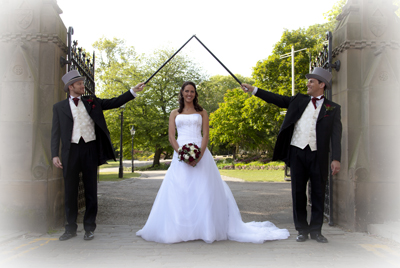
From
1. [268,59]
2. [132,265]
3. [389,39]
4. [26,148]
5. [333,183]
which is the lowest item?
[132,265]

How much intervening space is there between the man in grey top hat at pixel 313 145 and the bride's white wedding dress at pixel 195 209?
0.52 metres

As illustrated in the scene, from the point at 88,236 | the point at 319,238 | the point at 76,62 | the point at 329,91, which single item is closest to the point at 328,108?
the point at 329,91

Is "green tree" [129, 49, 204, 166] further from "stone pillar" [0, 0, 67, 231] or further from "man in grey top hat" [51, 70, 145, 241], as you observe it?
"man in grey top hat" [51, 70, 145, 241]

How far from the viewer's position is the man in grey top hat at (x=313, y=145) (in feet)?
15.6

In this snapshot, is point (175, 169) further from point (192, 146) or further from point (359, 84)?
point (359, 84)

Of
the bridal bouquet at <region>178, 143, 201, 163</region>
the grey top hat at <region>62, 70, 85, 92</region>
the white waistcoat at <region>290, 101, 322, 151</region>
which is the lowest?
the bridal bouquet at <region>178, 143, 201, 163</region>

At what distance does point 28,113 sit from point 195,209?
11.1 ft

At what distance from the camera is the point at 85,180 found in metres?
4.96

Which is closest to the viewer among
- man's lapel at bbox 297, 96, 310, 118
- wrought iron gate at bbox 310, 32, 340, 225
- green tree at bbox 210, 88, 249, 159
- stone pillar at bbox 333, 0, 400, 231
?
man's lapel at bbox 297, 96, 310, 118

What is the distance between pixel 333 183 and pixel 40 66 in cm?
592

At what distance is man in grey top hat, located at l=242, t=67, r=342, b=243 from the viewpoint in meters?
4.75

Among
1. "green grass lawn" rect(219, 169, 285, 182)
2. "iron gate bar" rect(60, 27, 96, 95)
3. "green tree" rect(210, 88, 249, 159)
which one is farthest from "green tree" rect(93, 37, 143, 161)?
"iron gate bar" rect(60, 27, 96, 95)

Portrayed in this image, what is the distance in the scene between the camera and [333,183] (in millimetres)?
5891

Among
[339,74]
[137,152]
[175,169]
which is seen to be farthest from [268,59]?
[137,152]
